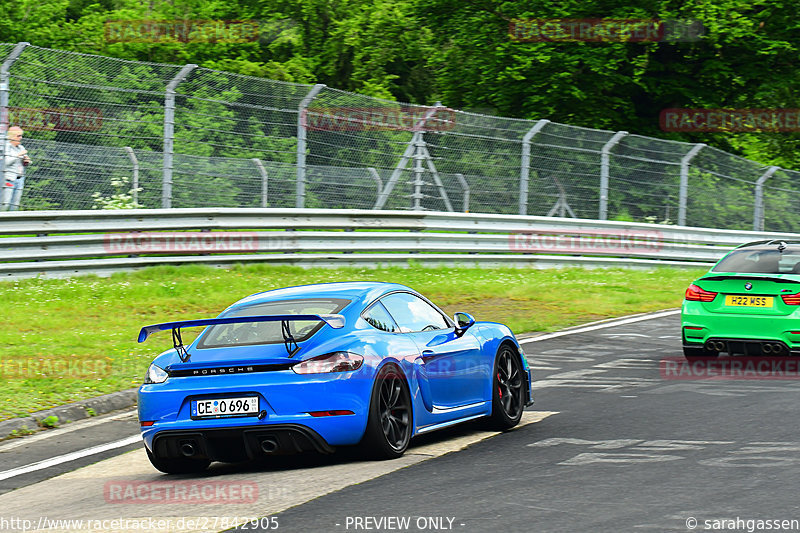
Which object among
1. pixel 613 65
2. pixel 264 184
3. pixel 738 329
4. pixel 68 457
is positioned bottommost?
pixel 68 457

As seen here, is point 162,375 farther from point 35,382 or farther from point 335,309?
point 35,382

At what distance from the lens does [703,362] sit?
12.4 meters

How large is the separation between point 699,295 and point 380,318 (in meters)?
5.79

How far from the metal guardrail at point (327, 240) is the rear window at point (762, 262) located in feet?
27.2

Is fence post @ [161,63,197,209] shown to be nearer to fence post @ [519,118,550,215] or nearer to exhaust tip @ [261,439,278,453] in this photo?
fence post @ [519,118,550,215]

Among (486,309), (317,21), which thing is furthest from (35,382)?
(317,21)

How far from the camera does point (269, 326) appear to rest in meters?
7.58

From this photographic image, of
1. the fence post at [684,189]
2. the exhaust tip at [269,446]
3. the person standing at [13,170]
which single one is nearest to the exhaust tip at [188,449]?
the exhaust tip at [269,446]

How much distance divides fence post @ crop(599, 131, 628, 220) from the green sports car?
11.0 metres

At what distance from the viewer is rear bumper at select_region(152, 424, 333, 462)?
6922mm

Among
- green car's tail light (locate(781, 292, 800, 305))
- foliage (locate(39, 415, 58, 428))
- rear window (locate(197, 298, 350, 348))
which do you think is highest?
rear window (locate(197, 298, 350, 348))

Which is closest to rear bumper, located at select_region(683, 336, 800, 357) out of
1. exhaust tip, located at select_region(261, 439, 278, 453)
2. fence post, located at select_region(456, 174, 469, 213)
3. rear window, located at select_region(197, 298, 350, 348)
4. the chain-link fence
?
rear window, located at select_region(197, 298, 350, 348)

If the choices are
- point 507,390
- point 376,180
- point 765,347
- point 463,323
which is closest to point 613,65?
point 376,180

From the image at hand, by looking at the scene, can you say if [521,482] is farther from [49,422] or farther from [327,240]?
[327,240]
